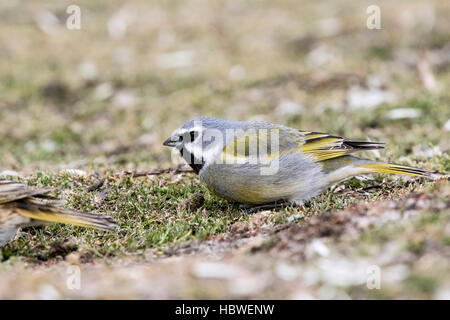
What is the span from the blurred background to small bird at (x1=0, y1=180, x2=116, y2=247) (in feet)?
8.97

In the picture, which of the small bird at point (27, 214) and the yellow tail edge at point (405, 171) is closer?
the small bird at point (27, 214)

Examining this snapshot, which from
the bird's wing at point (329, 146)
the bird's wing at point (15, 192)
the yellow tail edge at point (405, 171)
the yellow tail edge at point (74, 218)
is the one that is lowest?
the yellow tail edge at point (74, 218)

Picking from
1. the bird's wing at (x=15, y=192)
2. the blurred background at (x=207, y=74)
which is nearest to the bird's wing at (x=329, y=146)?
the blurred background at (x=207, y=74)

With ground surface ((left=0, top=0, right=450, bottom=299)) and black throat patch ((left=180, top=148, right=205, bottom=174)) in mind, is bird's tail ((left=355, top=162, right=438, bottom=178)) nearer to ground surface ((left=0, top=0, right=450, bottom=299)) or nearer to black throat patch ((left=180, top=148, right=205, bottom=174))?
ground surface ((left=0, top=0, right=450, bottom=299))

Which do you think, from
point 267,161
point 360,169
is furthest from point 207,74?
point 267,161

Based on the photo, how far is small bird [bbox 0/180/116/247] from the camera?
16.6 feet

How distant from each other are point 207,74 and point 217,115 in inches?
76.3

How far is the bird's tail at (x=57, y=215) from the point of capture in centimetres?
507

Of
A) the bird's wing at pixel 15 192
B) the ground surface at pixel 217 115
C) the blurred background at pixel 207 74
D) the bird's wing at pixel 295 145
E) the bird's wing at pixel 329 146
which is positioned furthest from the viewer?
the blurred background at pixel 207 74

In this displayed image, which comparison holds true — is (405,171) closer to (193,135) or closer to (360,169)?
(360,169)

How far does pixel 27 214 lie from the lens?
5.07m

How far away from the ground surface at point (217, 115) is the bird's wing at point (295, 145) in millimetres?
450

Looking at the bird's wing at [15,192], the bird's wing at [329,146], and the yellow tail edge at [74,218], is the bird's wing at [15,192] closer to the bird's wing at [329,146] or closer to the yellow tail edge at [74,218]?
the yellow tail edge at [74,218]

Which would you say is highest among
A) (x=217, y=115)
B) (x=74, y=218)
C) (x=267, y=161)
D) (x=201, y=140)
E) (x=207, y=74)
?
(x=207, y=74)
